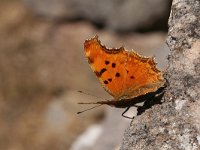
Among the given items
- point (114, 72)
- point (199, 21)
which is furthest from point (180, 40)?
point (114, 72)

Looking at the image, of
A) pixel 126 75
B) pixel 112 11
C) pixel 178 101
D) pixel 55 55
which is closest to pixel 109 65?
pixel 126 75

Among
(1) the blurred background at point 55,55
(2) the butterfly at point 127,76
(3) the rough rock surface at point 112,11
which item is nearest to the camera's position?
(2) the butterfly at point 127,76

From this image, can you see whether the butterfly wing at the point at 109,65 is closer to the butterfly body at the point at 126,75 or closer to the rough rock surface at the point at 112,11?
the butterfly body at the point at 126,75

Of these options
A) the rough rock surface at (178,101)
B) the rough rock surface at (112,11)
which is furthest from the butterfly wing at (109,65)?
the rough rock surface at (112,11)

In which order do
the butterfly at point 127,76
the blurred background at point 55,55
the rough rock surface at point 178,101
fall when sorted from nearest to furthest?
the rough rock surface at point 178,101 → the butterfly at point 127,76 → the blurred background at point 55,55

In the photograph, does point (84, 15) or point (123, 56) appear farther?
point (84, 15)

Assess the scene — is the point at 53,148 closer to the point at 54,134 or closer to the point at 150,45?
the point at 54,134

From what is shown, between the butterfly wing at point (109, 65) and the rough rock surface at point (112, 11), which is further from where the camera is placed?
the rough rock surface at point (112, 11)
